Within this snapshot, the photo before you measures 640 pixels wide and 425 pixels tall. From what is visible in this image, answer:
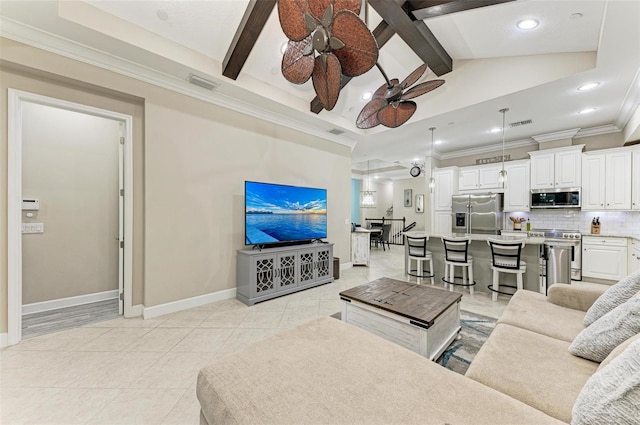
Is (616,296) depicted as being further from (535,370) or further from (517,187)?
(517,187)

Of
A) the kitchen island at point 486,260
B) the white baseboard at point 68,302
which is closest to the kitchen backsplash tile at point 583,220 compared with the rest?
the kitchen island at point 486,260

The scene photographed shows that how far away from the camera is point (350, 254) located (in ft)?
19.3

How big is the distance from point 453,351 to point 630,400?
5.86 ft

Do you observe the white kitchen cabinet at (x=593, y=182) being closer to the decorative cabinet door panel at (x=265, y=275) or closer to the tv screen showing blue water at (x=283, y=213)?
the tv screen showing blue water at (x=283, y=213)

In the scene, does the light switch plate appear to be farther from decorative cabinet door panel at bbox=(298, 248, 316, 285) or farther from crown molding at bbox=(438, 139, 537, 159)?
crown molding at bbox=(438, 139, 537, 159)

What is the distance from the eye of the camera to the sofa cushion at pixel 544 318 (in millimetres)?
1700

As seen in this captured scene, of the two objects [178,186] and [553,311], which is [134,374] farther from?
[553,311]

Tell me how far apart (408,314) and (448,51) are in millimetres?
3760

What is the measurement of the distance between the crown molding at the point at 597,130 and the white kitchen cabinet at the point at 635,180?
68 centimetres

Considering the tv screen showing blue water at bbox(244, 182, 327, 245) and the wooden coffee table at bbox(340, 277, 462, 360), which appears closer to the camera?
the wooden coffee table at bbox(340, 277, 462, 360)

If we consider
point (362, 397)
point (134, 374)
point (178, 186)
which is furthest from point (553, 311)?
point (178, 186)

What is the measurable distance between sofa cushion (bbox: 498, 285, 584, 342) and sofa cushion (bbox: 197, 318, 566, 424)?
1.12 m

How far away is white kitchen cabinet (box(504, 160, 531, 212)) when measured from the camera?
217 inches

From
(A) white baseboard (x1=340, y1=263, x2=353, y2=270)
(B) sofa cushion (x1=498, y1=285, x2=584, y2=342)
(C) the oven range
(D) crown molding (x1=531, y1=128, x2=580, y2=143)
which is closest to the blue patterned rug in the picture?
(B) sofa cushion (x1=498, y1=285, x2=584, y2=342)
